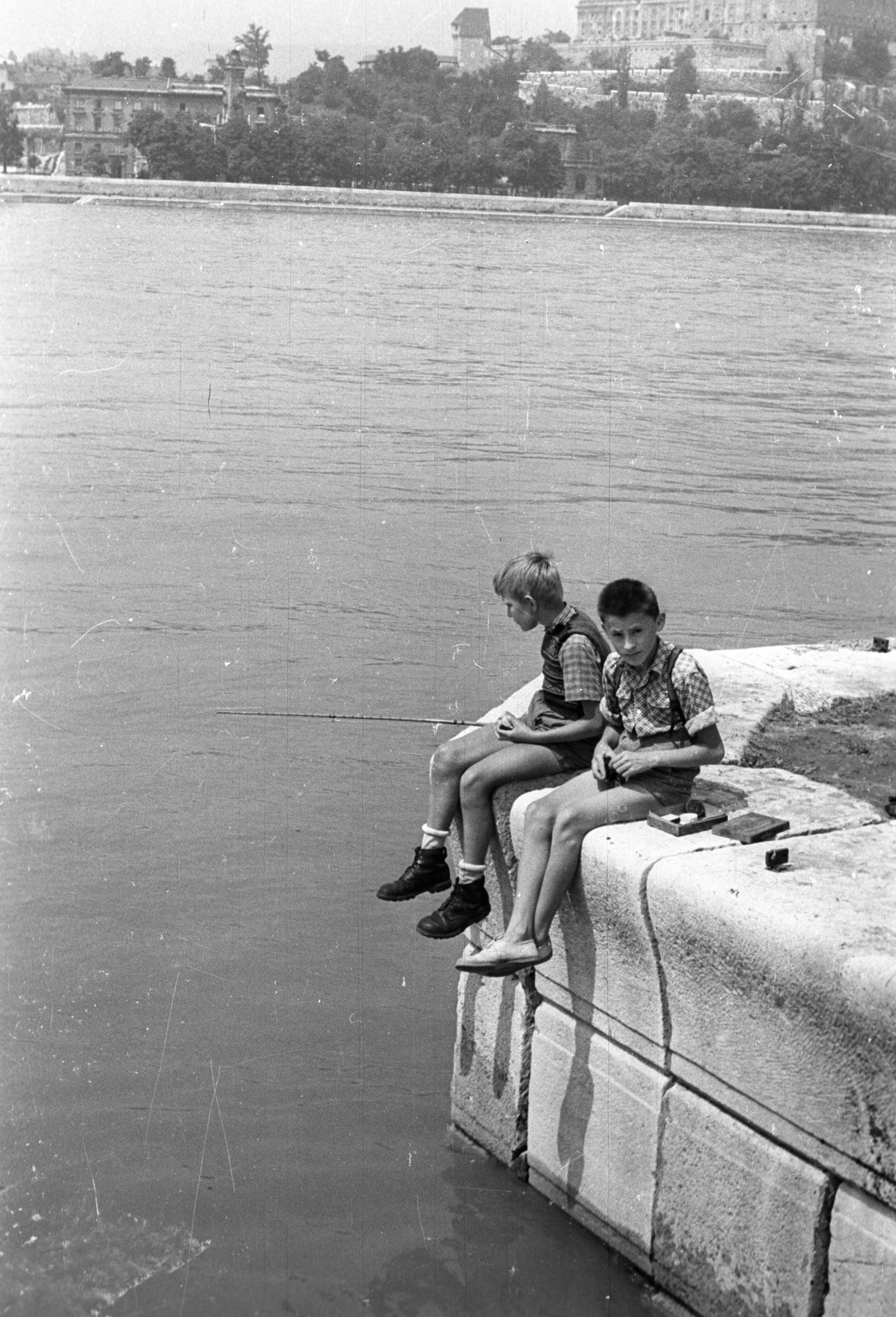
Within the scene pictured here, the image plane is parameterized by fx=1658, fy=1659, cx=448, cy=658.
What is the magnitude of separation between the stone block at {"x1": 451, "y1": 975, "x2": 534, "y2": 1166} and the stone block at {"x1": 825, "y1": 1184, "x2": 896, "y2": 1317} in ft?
3.99

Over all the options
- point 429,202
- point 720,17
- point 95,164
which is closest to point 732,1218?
point 429,202

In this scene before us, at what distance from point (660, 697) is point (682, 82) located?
60.8 metres

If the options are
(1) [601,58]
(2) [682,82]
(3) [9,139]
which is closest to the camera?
(2) [682,82]

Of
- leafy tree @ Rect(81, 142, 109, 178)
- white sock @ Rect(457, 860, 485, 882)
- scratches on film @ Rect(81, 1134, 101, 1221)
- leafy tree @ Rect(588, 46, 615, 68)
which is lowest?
scratches on film @ Rect(81, 1134, 101, 1221)

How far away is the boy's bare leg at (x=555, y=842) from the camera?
4.03 meters

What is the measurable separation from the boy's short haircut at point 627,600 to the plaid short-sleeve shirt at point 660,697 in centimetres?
14

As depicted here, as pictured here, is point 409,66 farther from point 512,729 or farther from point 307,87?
point 512,729

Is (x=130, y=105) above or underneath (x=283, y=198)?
above

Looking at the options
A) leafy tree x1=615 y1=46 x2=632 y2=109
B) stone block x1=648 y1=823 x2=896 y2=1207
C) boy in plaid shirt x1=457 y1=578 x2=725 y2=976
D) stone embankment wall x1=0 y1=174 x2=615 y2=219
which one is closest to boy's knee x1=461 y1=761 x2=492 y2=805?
boy in plaid shirt x1=457 y1=578 x2=725 y2=976

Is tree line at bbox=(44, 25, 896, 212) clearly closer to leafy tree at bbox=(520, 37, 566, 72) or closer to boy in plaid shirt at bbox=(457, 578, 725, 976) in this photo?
leafy tree at bbox=(520, 37, 566, 72)

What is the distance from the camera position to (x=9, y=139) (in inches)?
2640

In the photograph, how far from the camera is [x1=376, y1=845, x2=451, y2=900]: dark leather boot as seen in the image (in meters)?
4.61

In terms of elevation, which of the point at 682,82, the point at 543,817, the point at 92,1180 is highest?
the point at 682,82

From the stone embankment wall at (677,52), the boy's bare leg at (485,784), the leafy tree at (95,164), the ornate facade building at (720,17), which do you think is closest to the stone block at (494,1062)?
the boy's bare leg at (485,784)
